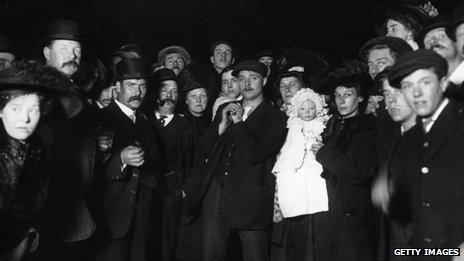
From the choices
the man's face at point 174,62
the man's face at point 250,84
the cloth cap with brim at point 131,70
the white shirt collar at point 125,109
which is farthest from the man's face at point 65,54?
the man's face at point 174,62

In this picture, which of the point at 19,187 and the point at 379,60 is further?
the point at 379,60

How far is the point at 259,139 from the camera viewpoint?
5.50 metres

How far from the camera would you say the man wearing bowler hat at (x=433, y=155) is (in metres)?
3.25

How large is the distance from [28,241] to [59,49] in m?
1.89

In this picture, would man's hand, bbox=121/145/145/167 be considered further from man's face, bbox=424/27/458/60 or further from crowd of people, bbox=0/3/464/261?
man's face, bbox=424/27/458/60

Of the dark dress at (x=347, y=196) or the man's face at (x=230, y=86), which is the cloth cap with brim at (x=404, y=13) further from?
the man's face at (x=230, y=86)

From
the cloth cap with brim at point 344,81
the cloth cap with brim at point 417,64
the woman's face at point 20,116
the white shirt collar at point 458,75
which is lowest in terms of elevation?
the woman's face at point 20,116

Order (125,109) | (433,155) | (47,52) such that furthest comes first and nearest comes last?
(125,109) → (47,52) → (433,155)

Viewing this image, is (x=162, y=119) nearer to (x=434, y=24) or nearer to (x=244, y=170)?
(x=244, y=170)

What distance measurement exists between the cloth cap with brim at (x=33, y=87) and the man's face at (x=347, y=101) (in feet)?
8.94

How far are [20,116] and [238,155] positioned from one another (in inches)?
111

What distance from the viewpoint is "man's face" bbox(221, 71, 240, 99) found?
6715 mm

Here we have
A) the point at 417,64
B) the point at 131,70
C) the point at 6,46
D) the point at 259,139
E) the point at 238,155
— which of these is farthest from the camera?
the point at 6,46

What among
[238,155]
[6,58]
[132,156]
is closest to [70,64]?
[132,156]
